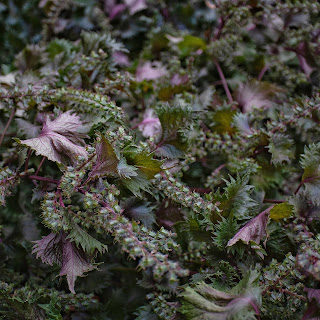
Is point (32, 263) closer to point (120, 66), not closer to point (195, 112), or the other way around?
point (195, 112)

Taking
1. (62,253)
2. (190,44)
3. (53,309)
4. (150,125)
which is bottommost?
(53,309)

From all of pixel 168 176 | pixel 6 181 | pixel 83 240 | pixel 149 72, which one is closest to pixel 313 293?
pixel 168 176

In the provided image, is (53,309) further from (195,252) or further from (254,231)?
(254,231)

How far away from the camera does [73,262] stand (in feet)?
2.67

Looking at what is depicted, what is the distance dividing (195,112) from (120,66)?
1.85 ft

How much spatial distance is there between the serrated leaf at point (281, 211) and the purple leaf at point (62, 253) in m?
0.44

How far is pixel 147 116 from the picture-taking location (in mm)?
1126

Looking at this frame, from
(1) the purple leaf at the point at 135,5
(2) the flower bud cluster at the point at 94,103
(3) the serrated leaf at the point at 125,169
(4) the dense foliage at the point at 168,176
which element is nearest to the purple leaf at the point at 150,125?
(4) the dense foliage at the point at 168,176

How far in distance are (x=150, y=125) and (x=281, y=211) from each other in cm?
44

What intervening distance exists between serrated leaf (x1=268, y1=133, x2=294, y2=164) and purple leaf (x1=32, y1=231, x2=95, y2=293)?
55 cm

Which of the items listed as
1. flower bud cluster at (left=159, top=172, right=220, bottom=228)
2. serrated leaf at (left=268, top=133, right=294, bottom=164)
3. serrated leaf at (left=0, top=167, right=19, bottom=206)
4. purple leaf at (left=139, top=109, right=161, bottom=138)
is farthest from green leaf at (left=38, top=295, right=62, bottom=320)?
serrated leaf at (left=268, top=133, right=294, bottom=164)

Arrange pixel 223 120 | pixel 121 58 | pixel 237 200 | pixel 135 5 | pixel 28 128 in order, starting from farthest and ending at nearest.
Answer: pixel 135 5, pixel 121 58, pixel 223 120, pixel 28 128, pixel 237 200

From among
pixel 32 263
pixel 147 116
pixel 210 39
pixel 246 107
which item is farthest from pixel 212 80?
pixel 32 263

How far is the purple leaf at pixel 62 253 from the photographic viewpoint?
812 millimetres
